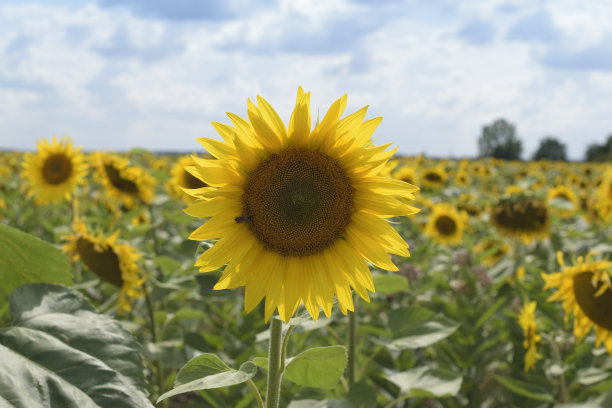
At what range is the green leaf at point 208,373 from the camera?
1176 mm

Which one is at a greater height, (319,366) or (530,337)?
(319,366)

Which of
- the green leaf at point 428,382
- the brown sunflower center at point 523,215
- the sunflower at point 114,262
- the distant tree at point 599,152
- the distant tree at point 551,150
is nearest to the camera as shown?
the green leaf at point 428,382

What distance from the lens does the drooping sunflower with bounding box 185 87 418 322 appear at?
4.51 ft

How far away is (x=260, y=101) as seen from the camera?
1380 millimetres

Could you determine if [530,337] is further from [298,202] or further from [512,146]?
[512,146]

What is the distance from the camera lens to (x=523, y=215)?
4973 mm

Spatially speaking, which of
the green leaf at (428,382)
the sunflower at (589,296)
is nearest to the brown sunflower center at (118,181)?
the green leaf at (428,382)

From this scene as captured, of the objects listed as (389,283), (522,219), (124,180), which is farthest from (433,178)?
(389,283)

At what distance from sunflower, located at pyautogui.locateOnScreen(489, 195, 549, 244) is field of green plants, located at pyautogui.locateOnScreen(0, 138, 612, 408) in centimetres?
1

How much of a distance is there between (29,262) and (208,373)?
2.17ft

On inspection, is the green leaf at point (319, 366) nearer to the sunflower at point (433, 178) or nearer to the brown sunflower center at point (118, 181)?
the brown sunflower center at point (118, 181)

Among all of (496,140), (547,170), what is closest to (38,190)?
(547,170)

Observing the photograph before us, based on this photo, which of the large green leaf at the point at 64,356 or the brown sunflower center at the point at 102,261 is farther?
the brown sunflower center at the point at 102,261

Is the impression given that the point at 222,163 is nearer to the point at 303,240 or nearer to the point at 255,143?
the point at 255,143
